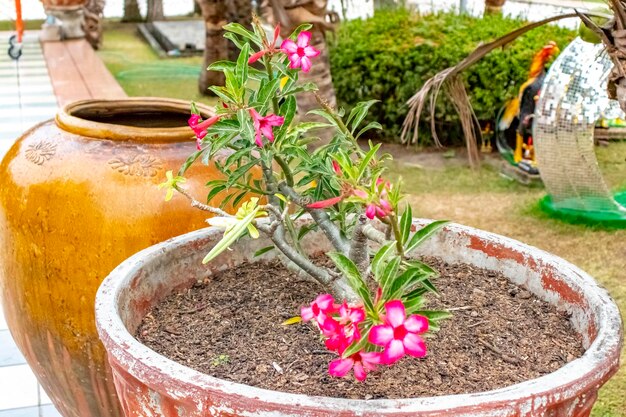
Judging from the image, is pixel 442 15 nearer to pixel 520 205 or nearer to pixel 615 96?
pixel 520 205

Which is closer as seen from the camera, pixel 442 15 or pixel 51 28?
pixel 442 15

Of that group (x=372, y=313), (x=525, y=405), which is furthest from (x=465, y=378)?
(x=372, y=313)

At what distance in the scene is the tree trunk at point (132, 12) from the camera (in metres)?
15.3

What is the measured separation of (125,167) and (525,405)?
4.12ft

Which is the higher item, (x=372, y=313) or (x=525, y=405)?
(x=372, y=313)

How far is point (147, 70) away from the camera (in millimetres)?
9609

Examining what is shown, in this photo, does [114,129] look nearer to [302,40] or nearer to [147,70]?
[302,40]

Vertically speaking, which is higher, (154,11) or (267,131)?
(267,131)

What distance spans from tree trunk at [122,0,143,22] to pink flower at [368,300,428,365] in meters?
15.0

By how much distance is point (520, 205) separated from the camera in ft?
16.8

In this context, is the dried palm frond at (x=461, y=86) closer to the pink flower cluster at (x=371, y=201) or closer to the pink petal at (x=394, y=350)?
the pink flower cluster at (x=371, y=201)

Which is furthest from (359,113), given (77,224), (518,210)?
(518,210)

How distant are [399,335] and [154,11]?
1495 cm

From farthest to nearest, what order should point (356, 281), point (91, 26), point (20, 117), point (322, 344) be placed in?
point (91, 26) < point (20, 117) < point (322, 344) < point (356, 281)
